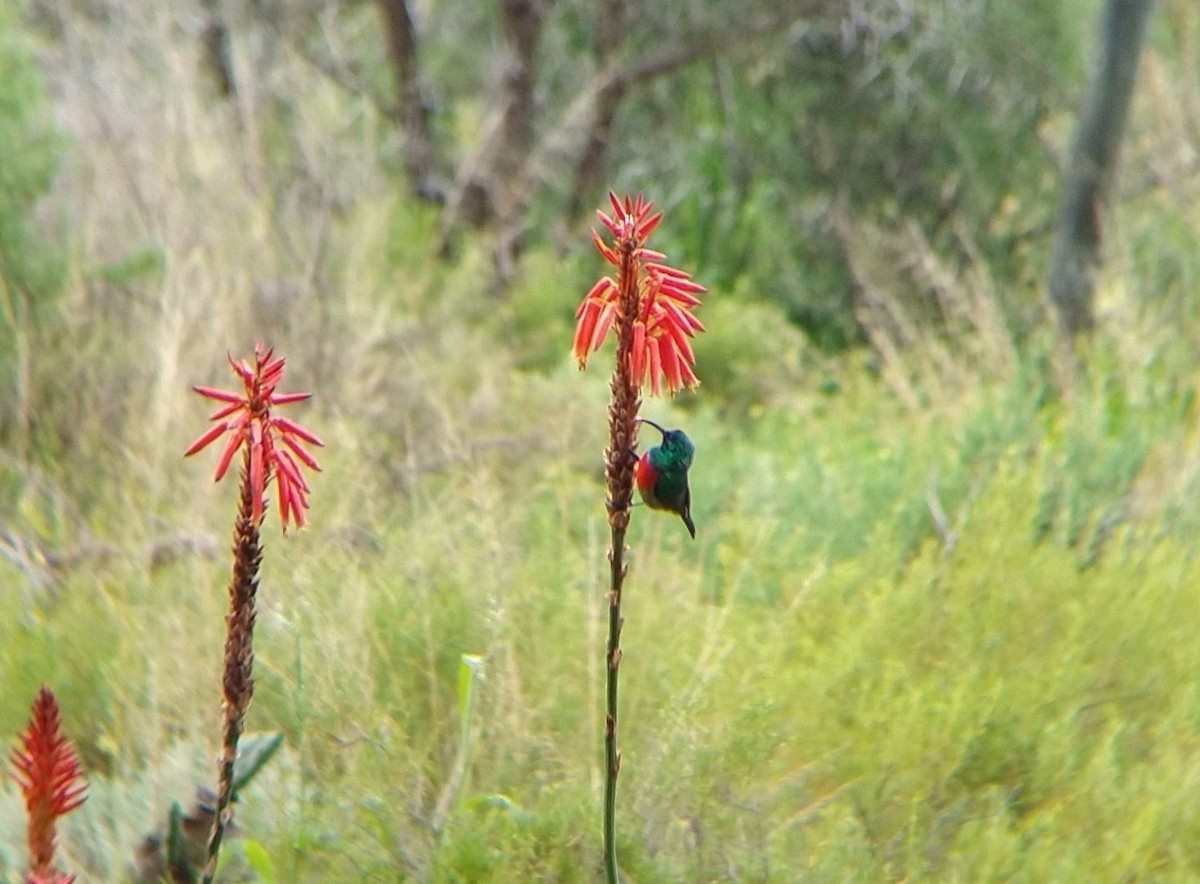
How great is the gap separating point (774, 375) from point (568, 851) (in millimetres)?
4724

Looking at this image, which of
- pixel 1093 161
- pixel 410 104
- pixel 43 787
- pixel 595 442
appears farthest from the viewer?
pixel 410 104

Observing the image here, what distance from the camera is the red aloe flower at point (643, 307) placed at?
1.96 meters

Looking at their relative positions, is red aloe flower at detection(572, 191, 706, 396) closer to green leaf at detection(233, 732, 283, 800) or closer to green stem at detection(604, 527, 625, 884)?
green stem at detection(604, 527, 625, 884)

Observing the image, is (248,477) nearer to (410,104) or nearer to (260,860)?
(260,860)

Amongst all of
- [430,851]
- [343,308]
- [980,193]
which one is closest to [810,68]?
[980,193]

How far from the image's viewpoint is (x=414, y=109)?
863cm

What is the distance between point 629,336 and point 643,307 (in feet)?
0.24

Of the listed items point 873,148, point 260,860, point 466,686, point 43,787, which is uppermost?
point 873,148

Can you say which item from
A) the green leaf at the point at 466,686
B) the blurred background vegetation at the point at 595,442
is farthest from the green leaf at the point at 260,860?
the green leaf at the point at 466,686

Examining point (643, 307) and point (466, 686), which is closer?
point (643, 307)

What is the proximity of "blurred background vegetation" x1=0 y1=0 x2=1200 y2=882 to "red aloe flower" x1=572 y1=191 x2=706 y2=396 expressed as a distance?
98cm

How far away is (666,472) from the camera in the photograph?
215 cm

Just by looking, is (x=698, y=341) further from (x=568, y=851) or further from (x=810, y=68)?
(x=568, y=851)

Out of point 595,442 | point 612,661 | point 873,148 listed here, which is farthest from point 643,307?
point 873,148
